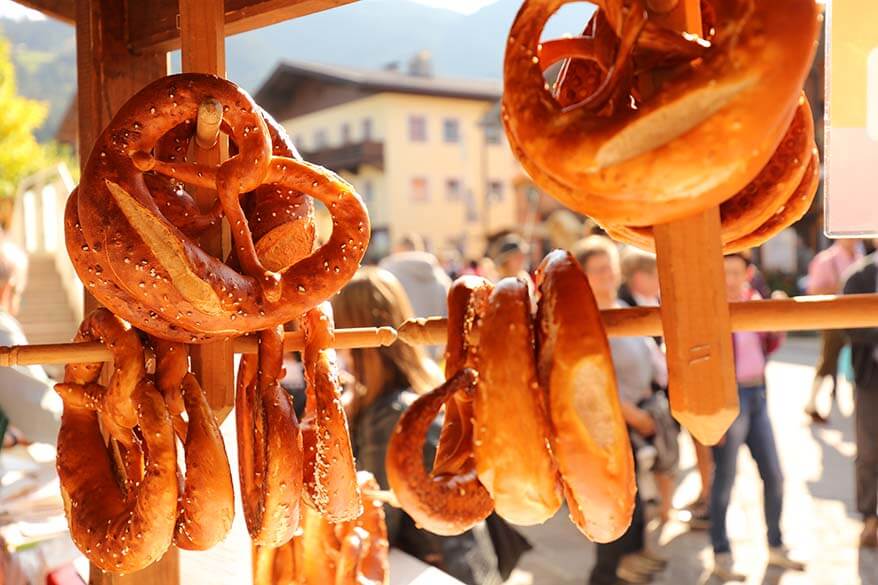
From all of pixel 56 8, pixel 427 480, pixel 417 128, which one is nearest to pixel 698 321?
pixel 427 480

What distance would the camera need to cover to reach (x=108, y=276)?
107 centimetres

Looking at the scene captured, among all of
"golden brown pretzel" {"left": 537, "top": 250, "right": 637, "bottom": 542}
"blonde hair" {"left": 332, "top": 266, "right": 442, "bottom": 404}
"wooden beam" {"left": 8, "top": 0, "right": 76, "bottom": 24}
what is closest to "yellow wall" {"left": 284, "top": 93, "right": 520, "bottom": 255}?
"blonde hair" {"left": 332, "top": 266, "right": 442, "bottom": 404}

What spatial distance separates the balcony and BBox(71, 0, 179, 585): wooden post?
23106mm

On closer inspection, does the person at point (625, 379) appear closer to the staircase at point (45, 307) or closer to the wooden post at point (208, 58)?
the wooden post at point (208, 58)

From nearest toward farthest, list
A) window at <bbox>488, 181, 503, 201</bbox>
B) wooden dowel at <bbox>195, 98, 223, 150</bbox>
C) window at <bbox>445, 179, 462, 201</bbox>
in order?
1. wooden dowel at <bbox>195, 98, 223, 150</bbox>
2. window at <bbox>445, 179, 462, 201</bbox>
3. window at <bbox>488, 181, 503, 201</bbox>

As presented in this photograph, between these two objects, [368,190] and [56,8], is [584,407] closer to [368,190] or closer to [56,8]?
[56,8]

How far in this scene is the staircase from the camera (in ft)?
28.3

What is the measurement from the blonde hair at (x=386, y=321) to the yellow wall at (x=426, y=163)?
74.1 ft

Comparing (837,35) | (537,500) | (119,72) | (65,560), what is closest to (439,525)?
(537,500)

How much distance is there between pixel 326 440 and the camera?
46.0 inches

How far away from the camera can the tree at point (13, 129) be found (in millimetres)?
20984

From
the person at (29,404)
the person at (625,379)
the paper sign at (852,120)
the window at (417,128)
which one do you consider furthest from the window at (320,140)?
the paper sign at (852,120)

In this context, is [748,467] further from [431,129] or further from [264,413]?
[431,129]

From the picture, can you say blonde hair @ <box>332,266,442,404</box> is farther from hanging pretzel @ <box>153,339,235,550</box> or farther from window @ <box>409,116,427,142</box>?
window @ <box>409,116,427,142</box>
